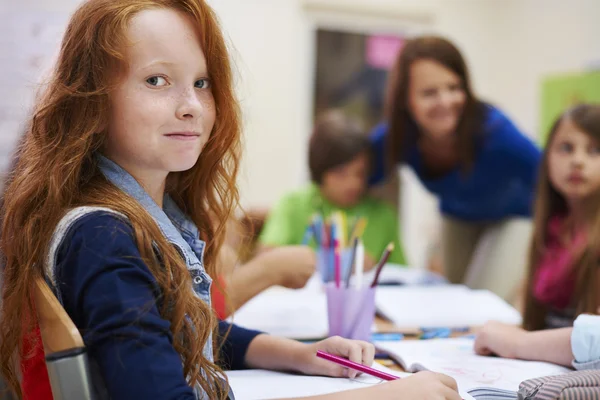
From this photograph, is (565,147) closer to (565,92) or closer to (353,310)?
(353,310)

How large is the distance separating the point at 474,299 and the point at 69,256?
945 mm

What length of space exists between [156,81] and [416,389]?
400mm

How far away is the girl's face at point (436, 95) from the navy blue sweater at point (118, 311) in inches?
47.8

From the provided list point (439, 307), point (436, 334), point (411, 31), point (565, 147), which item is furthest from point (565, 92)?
point (436, 334)

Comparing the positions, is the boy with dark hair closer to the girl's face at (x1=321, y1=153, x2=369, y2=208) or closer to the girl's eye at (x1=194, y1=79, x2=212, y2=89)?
the girl's face at (x1=321, y1=153, x2=369, y2=208)

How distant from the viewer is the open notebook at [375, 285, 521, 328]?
1.13 metres

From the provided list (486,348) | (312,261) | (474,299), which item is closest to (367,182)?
(474,299)

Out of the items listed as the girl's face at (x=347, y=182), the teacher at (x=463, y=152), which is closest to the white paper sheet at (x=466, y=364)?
the teacher at (x=463, y=152)

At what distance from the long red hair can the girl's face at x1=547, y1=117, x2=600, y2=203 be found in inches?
33.6

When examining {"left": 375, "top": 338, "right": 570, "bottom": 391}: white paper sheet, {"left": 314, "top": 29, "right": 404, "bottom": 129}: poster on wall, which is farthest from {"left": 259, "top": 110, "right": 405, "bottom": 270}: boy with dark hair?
{"left": 314, "top": 29, "right": 404, "bottom": 129}: poster on wall

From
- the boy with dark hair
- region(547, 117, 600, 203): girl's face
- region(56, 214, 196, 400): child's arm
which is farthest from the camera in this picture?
the boy with dark hair

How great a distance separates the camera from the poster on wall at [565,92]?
2.67 m

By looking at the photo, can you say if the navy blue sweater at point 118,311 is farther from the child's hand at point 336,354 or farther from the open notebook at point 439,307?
the open notebook at point 439,307

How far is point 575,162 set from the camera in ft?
4.06
